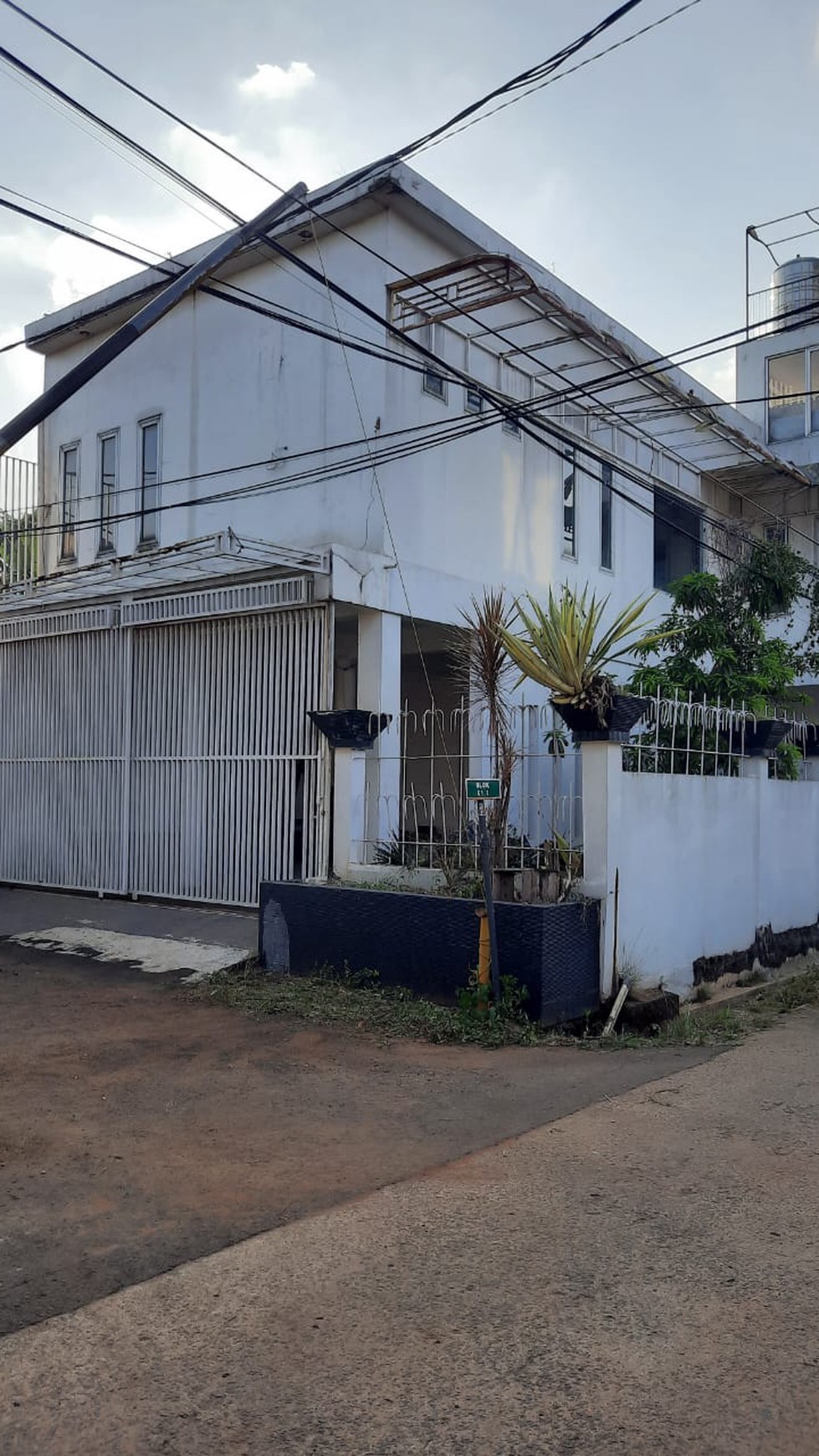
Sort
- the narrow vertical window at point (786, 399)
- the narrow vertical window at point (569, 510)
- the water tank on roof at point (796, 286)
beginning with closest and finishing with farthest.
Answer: the narrow vertical window at point (569, 510)
the narrow vertical window at point (786, 399)
the water tank on roof at point (796, 286)

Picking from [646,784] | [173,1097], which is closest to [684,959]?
[646,784]

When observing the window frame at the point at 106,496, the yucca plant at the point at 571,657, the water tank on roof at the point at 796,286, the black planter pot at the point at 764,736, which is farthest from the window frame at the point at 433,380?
the water tank on roof at the point at 796,286

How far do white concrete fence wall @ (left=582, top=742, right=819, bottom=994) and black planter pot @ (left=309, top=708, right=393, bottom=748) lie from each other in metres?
2.52

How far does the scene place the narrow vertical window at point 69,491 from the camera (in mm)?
16516

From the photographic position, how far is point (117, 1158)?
17.2 ft

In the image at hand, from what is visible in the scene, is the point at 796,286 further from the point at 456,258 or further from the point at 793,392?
the point at 456,258

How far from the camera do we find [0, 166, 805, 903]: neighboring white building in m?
11.9

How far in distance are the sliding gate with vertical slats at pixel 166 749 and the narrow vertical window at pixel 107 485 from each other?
1.82m

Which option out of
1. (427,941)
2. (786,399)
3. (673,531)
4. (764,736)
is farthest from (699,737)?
(786,399)

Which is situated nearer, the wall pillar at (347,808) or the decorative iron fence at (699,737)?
the decorative iron fence at (699,737)

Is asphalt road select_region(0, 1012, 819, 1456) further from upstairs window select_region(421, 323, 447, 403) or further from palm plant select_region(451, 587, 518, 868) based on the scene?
upstairs window select_region(421, 323, 447, 403)

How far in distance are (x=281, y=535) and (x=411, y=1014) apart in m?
6.86

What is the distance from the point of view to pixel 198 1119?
590cm

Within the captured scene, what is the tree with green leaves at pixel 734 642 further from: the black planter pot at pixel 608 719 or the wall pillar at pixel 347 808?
the wall pillar at pixel 347 808
